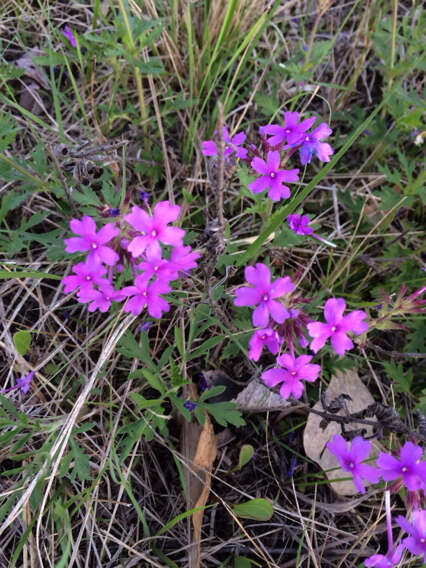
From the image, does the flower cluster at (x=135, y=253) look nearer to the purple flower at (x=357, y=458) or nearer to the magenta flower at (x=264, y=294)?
the magenta flower at (x=264, y=294)

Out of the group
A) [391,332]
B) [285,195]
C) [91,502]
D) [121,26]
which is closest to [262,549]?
[91,502]

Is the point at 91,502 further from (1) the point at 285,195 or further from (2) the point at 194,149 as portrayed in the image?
(2) the point at 194,149

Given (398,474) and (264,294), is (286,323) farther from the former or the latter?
(398,474)

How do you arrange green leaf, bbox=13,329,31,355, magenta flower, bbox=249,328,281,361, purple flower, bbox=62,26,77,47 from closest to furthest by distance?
magenta flower, bbox=249,328,281,361, green leaf, bbox=13,329,31,355, purple flower, bbox=62,26,77,47

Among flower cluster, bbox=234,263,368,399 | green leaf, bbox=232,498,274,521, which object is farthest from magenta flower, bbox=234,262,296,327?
green leaf, bbox=232,498,274,521

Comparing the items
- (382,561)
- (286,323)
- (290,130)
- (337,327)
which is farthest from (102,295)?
(382,561)

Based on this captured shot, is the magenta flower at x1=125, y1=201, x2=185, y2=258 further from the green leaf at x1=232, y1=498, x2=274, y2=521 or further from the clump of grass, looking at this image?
the green leaf at x1=232, y1=498, x2=274, y2=521
